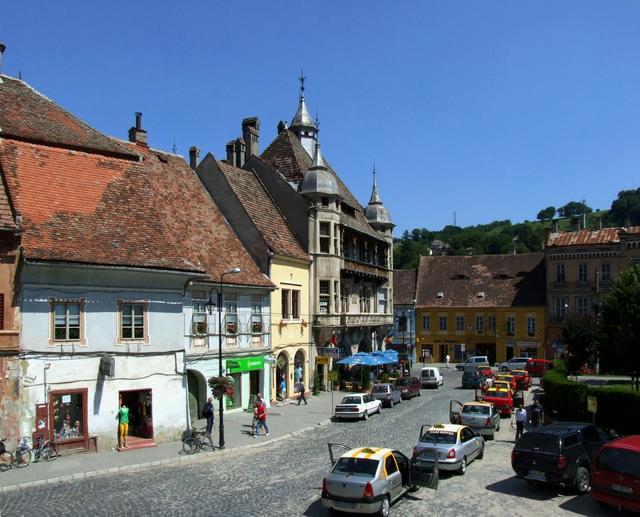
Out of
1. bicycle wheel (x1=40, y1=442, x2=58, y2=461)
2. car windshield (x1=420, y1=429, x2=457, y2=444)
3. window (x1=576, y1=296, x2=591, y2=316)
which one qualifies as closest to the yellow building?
window (x1=576, y1=296, x2=591, y2=316)

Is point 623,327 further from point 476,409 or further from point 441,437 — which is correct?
point 441,437

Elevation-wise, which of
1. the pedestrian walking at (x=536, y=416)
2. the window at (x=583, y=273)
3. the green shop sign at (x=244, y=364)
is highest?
the window at (x=583, y=273)

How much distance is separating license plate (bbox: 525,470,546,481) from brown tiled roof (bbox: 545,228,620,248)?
168 feet

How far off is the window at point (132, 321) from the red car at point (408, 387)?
1929cm

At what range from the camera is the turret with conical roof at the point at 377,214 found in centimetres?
5466

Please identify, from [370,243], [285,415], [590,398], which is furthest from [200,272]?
[370,243]

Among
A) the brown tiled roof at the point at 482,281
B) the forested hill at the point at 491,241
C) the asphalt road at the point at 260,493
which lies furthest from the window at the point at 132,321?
the forested hill at the point at 491,241

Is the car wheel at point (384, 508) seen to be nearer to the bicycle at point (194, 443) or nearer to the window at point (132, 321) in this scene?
the bicycle at point (194, 443)

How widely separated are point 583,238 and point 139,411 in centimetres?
5262

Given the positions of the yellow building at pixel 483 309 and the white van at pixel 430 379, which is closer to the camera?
the white van at pixel 430 379

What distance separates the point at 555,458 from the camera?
17562 mm

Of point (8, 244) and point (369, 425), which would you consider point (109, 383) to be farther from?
point (369, 425)

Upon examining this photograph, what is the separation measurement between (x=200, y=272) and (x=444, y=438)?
38.0ft

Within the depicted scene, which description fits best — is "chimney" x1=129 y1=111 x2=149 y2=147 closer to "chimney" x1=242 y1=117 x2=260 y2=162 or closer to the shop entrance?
"chimney" x1=242 y1=117 x2=260 y2=162
